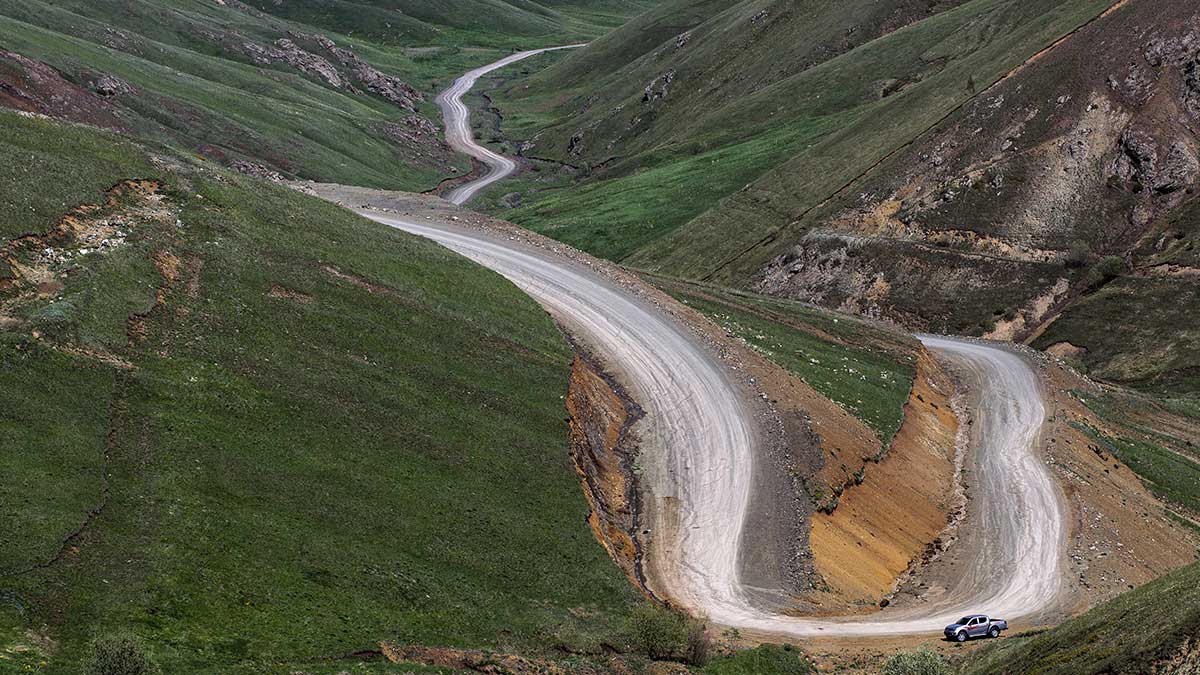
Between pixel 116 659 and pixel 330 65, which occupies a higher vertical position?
pixel 330 65

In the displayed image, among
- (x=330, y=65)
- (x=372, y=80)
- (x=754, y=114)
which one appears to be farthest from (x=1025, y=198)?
(x=330, y=65)

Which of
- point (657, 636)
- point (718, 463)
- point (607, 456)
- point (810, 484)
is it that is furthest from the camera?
point (718, 463)

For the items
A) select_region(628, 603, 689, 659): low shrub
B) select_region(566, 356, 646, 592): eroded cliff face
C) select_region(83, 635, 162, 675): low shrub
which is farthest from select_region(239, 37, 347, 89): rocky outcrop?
select_region(83, 635, 162, 675): low shrub

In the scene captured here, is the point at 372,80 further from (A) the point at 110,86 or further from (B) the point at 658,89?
(A) the point at 110,86

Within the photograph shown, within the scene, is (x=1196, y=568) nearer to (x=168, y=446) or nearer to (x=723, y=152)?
(x=168, y=446)

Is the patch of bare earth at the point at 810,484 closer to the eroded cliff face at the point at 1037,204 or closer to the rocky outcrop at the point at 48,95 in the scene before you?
the eroded cliff face at the point at 1037,204

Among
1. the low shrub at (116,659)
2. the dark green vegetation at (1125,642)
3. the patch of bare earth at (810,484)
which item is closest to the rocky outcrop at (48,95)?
the patch of bare earth at (810,484)
